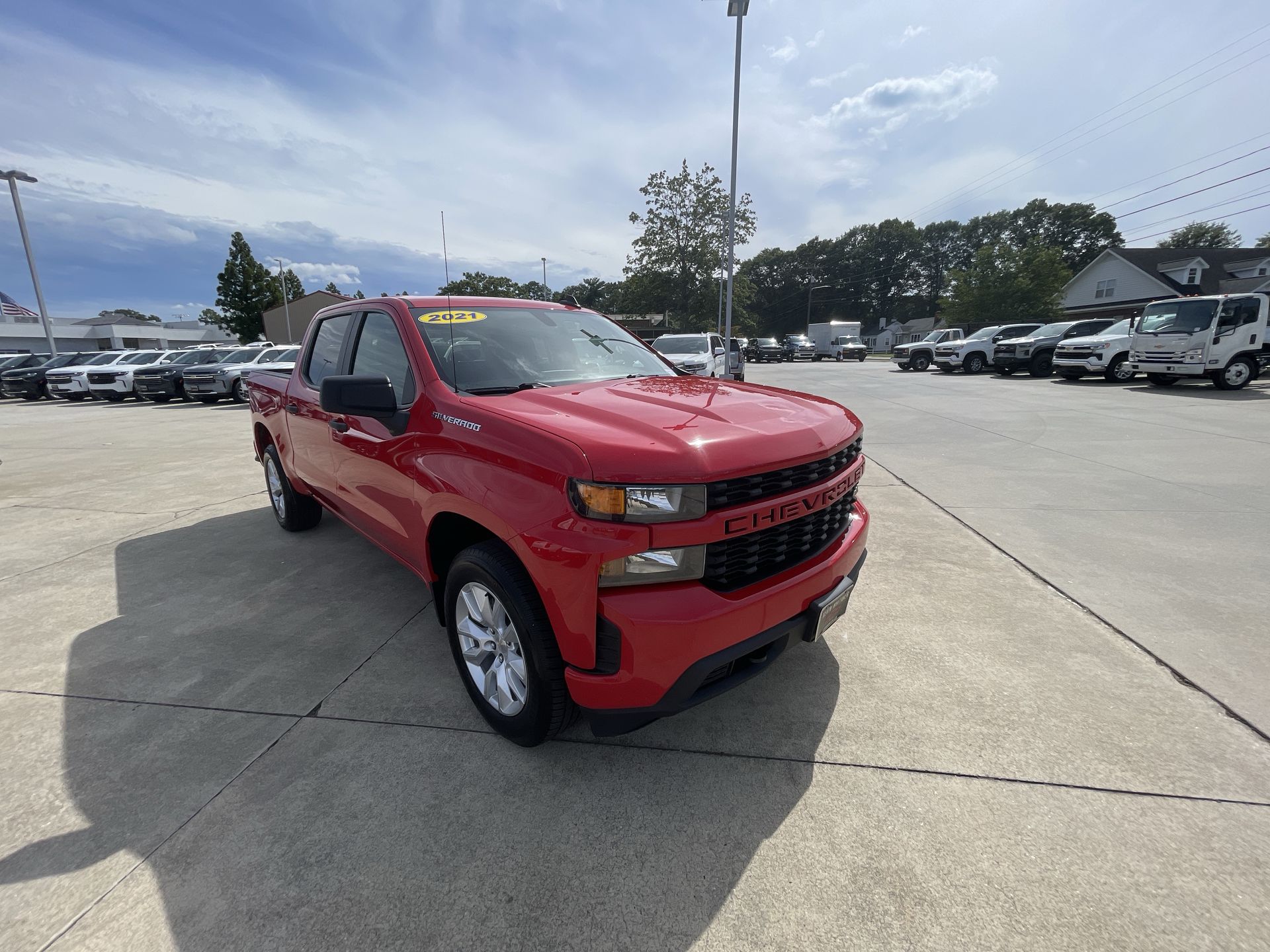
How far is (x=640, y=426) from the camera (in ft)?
6.66

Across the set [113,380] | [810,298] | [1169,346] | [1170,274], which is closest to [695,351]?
[1169,346]

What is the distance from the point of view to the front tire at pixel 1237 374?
13.5 meters

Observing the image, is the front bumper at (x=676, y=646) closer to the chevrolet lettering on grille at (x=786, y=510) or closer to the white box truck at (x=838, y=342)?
the chevrolet lettering on grille at (x=786, y=510)

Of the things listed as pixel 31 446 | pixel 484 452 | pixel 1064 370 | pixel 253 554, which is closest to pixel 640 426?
pixel 484 452

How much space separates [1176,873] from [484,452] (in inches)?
102

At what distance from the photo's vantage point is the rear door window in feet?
11.8

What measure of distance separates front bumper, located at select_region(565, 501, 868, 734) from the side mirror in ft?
4.41

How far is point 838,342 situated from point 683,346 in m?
29.4

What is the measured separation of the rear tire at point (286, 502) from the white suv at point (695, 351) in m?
8.89

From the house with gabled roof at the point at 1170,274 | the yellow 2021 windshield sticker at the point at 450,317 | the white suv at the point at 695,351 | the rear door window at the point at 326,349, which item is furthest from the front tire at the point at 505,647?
the house with gabled roof at the point at 1170,274

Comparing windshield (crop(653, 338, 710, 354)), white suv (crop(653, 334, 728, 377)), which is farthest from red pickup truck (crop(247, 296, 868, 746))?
windshield (crop(653, 338, 710, 354))

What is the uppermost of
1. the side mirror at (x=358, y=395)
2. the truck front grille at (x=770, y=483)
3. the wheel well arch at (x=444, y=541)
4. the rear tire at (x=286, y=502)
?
the side mirror at (x=358, y=395)

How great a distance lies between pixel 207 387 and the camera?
16.7m

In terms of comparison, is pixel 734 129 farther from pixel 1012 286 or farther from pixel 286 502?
pixel 1012 286
